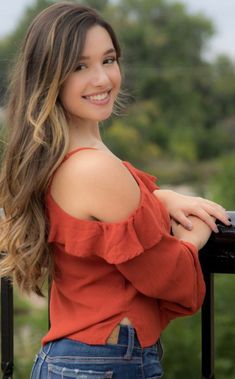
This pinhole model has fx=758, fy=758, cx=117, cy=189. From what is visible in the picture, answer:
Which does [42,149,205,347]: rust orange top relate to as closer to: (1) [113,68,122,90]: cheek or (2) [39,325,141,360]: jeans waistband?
(2) [39,325,141,360]: jeans waistband

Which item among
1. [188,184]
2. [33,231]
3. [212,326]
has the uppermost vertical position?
[33,231]

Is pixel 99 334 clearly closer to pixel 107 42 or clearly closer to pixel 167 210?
pixel 167 210

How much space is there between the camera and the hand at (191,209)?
4.51 feet

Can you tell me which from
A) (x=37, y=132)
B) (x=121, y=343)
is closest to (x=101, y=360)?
(x=121, y=343)

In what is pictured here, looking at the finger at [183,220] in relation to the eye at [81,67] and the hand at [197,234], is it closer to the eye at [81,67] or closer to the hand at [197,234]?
the hand at [197,234]

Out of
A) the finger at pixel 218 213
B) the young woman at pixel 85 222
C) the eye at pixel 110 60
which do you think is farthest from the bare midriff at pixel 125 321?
the eye at pixel 110 60

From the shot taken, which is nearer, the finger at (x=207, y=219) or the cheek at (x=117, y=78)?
the finger at (x=207, y=219)

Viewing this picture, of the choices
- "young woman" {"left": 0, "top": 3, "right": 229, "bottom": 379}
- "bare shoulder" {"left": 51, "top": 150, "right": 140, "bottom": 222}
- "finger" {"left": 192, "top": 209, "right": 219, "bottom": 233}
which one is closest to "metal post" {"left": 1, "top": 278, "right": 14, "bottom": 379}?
"young woman" {"left": 0, "top": 3, "right": 229, "bottom": 379}

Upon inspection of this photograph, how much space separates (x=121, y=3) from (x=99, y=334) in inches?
1702

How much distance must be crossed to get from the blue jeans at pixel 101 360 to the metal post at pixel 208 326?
4.3 inches

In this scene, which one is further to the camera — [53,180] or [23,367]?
[23,367]

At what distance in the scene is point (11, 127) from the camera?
1.46m

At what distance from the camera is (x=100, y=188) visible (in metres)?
1.30

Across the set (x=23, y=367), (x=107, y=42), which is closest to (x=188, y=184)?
(x=23, y=367)
